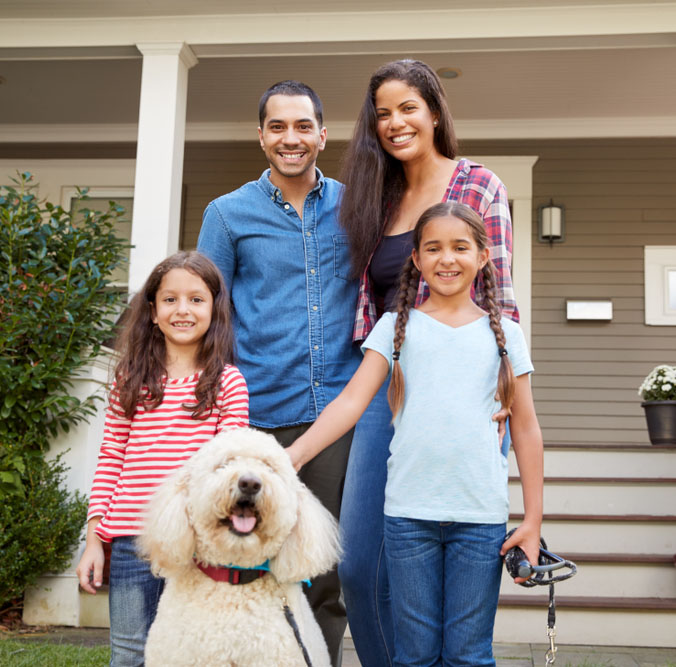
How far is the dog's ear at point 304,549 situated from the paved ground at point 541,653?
6.97 feet

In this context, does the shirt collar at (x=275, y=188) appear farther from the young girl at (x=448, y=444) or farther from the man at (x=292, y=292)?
the young girl at (x=448, y=444)

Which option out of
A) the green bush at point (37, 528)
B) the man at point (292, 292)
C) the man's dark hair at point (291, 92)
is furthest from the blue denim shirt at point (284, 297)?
the green bush at point (37, 528)

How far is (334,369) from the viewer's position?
2.41 m

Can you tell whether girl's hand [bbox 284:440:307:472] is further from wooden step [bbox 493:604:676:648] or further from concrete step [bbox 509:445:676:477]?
concrete step [bbox 509:445:676:477]

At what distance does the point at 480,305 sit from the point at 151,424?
0.94 meters

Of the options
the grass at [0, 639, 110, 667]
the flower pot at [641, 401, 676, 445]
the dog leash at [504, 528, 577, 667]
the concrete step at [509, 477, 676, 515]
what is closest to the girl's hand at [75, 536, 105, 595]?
the dog leash at [504, 528, 577, 667]

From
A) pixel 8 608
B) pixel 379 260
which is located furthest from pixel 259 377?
pixel 8 608

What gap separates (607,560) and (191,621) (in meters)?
3.19

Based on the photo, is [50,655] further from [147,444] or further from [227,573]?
[227,573]

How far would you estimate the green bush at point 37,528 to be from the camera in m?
3.82

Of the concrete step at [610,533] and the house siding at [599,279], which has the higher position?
the house siding at [599,279]

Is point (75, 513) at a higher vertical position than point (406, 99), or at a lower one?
lower

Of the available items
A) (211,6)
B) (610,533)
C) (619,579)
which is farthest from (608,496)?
(211,6)

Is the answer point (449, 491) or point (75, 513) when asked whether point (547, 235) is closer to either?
point (75, 513)
